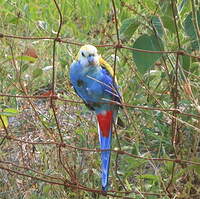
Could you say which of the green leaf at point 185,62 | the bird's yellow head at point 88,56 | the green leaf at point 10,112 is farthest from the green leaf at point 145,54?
the green leaf at point 10,112

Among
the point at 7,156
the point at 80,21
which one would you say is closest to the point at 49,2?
the point at 80,21

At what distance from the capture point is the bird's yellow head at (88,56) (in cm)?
195

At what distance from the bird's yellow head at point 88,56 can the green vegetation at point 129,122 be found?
0.09m

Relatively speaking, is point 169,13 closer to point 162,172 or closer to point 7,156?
point 162,172

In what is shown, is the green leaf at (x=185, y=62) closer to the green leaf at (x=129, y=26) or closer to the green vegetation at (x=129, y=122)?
the green vegetation at (x=129, y=122)

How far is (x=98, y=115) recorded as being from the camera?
200 centimetres

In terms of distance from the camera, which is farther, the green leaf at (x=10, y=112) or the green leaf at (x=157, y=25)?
the green leaf at (x=10, y=112)

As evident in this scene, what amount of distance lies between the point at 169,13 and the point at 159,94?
0.69 meters

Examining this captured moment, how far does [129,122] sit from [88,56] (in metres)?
0.40

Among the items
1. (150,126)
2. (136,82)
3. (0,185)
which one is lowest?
(0,185)

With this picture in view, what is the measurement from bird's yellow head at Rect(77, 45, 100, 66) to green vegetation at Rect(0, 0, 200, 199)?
0.09 meters

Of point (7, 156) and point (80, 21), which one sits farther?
point (80, 21)

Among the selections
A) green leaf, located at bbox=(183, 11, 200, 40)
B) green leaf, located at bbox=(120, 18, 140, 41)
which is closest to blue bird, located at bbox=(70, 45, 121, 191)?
green leaf, located at bbox=(120, 18, 140, 41)

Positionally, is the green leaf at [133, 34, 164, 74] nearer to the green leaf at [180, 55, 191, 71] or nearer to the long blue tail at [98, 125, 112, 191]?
the green leaf at [180, 55, 191, 71]
